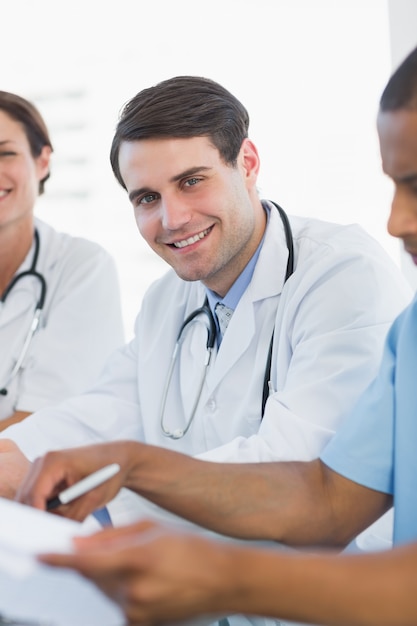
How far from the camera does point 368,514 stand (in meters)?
1.03

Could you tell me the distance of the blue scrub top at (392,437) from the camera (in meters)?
0.98

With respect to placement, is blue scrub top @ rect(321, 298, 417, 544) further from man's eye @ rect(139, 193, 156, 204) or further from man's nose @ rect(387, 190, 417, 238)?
man's eye @ rect(139, 193, 156, 204)

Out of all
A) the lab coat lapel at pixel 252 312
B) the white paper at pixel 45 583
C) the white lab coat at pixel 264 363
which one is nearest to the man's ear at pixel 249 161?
the white lab coat at pixel 264 363

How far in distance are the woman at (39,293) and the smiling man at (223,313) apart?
1.14 ft

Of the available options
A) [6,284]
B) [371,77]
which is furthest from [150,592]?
[371,77]

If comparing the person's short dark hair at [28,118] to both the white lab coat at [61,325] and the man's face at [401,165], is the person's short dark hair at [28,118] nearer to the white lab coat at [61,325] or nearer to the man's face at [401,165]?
the white lab coat at [61,325]

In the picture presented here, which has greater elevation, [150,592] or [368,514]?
[150,592]

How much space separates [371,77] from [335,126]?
1.02 ft

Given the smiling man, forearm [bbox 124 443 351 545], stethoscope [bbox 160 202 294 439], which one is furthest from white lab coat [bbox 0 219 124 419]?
forearm [bbox 124 443 351 545]

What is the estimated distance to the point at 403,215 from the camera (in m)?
0.83

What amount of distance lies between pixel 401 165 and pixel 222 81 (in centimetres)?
268

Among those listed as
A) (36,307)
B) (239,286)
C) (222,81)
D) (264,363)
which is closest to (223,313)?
(239,286)

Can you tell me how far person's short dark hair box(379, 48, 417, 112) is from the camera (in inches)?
31.5

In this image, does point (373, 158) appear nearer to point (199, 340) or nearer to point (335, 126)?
point (335, 126)
